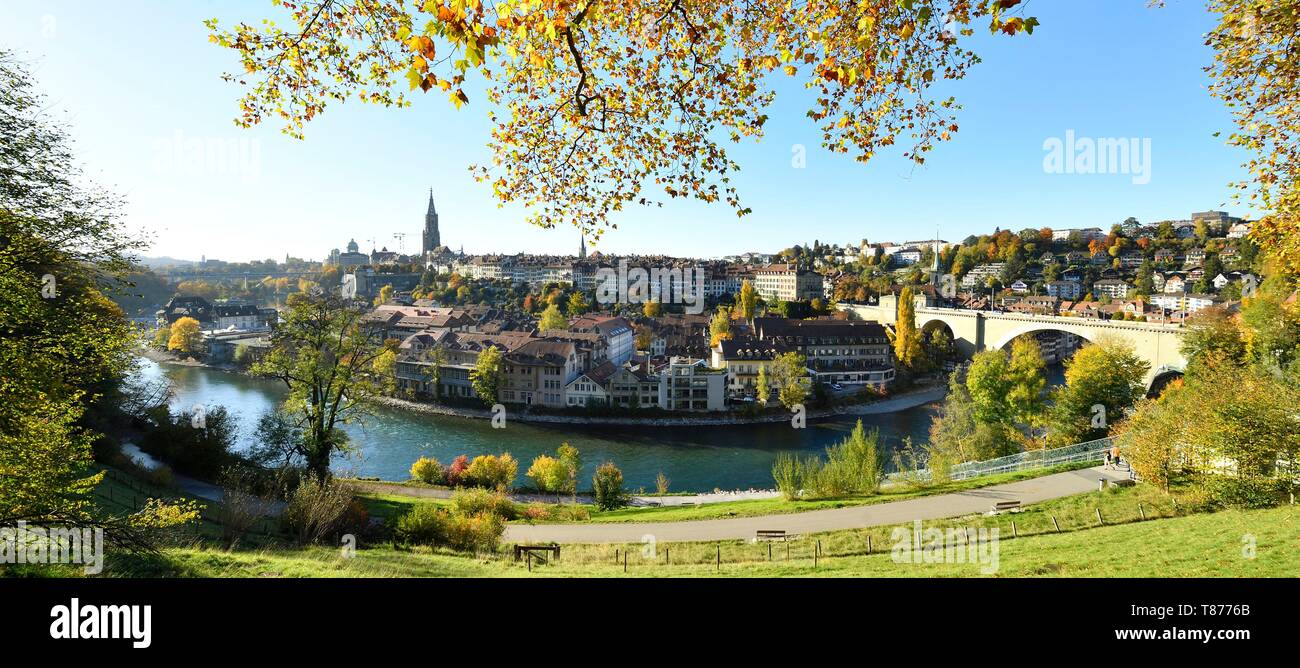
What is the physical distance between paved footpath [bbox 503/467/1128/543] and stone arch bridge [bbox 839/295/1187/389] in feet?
57.7

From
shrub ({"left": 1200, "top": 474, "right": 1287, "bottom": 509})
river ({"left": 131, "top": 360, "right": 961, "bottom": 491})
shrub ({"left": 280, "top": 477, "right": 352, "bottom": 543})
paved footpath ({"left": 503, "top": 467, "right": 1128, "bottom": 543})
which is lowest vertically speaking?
river ({"left": 131, "top": 360, "right": 961, "bottom": 491})

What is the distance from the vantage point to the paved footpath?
8969 mm

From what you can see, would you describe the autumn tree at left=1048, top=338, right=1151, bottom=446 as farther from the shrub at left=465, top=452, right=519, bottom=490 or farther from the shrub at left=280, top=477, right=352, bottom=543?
the shrub at left=280, top=477, right=352, bottom=543

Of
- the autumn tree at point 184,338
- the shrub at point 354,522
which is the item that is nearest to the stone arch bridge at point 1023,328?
the shrub at point 354,522

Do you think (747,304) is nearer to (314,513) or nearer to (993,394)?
(993,394)

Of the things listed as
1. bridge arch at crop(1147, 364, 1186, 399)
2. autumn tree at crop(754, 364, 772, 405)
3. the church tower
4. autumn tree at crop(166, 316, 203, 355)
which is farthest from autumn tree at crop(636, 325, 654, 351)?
the church tower

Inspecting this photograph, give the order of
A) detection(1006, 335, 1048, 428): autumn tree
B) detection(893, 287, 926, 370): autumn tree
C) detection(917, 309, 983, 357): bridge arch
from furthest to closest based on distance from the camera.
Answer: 1. detection(917, 309, 983, 357): bridge arch
2. detection(893, 287, 926, 370): autumn tree
3. detection(1006, 335, 1048, 428): autumn tree

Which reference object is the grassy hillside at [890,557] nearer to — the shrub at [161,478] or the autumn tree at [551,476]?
the autumn tree at [551,476]

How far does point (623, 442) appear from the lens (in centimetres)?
2247

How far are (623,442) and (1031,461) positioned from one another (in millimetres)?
13776

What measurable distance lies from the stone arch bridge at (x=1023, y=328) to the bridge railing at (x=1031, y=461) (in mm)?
13654
